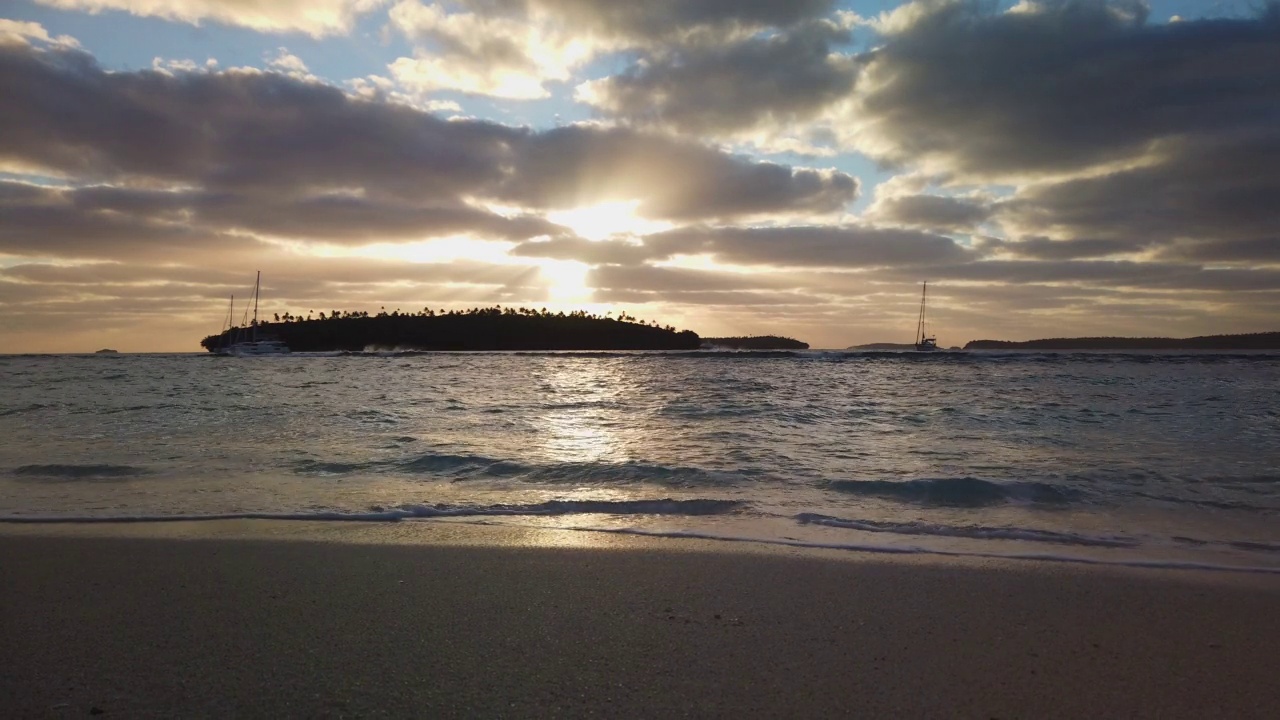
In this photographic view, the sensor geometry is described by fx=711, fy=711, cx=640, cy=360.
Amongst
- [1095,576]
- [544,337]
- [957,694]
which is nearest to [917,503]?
[1095,576]

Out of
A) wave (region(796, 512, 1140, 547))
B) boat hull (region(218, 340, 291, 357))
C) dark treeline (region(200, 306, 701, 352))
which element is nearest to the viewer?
wave (region(796, 512, 1140, 547))

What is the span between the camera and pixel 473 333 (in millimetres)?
152125

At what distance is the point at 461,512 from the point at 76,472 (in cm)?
611

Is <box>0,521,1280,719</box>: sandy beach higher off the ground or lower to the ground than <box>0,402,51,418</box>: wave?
higher

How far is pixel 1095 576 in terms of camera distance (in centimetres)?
500

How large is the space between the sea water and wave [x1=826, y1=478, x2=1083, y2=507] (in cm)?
4

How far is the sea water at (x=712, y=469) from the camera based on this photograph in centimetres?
674

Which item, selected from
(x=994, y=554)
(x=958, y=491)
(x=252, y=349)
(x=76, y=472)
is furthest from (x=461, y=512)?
(x=252, y=349)

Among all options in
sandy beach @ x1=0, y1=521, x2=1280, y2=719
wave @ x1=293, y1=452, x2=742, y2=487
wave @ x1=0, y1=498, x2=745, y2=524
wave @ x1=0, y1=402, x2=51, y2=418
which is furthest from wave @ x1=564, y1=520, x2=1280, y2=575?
wave @ x1=0, y1=402, x2=51, y2=418

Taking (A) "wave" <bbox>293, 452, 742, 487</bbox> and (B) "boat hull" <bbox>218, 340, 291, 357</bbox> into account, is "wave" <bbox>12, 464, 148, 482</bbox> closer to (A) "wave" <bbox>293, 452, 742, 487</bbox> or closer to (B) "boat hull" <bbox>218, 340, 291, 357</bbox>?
(A) "wave" <bbox>293, 452, 742, 487</bbox>

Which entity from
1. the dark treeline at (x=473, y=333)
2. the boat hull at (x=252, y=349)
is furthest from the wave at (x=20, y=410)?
the dark treeline at (x=473, y=333)

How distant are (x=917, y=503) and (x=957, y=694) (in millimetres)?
5067

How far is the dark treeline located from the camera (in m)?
149

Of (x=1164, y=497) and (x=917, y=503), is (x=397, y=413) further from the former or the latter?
(x=1164, y=497)
